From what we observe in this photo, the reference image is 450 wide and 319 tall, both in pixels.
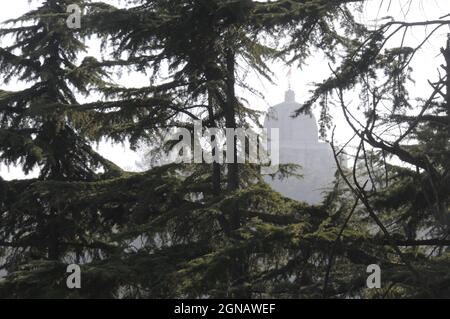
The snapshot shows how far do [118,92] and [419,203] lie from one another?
508cm

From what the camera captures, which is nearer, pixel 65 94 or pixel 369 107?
pixel 369 107

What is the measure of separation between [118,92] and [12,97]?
156 inches

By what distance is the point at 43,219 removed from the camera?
11906 millimetres

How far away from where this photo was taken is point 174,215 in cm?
820

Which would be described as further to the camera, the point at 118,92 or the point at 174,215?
the point at 118,92
